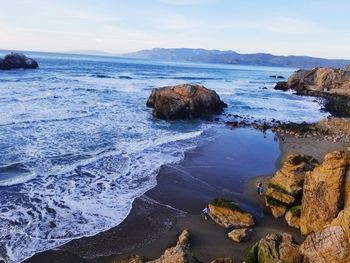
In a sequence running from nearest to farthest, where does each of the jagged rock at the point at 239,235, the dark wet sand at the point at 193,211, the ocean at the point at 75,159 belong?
the dark wet sand at the point at 193,211
the jagged rock at the point at 239,235
the ocean at the point at 75,159

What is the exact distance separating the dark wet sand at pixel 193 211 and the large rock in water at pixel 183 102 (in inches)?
475

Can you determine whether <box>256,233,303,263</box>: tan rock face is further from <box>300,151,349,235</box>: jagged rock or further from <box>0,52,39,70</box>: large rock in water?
<box>0,52,39,70</box>: large rock in water

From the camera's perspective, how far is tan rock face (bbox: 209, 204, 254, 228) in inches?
700

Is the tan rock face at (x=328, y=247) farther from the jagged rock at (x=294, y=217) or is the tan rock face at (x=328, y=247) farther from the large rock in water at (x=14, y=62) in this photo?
the large rock in water at (x=14, y=62)

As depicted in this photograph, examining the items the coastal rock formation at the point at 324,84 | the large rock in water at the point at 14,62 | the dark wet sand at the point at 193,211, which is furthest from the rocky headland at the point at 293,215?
the large rock in water at the point at 14,62

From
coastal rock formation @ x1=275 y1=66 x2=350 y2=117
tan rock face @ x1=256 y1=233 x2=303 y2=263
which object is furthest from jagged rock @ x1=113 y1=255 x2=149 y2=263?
coastal rock formation @ x1=275 y1=66 x2=350 y2=117

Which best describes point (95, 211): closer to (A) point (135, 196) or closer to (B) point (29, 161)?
(A) point (135, 196)

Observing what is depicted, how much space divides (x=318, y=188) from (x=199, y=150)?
1402 centimetres

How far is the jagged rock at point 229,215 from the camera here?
701 inches

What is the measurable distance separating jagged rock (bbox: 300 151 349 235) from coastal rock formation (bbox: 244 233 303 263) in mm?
3227

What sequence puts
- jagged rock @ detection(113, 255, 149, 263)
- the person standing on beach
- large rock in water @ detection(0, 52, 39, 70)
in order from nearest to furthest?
jagged rock @ detection(113, 255, 149, 263)
the person standing on beach
large rock in water @ detection(0, 52, 39, 70)

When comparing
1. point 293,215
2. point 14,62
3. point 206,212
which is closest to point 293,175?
point 293,215

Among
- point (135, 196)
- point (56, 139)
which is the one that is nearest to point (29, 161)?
point (56, 139)

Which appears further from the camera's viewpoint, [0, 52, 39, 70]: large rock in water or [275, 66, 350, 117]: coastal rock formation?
[0, 52, 39, 70]: large rock in water
